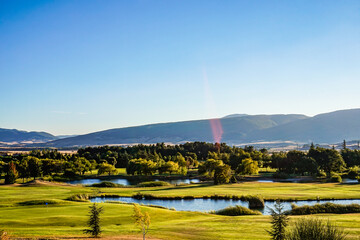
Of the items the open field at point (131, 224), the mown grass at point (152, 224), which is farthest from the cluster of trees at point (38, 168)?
the mown grass at point (152, 224)

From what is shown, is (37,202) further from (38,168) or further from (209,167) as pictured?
(209,167)

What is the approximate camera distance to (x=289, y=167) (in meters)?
121

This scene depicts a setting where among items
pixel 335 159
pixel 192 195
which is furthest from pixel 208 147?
pixel 192 195

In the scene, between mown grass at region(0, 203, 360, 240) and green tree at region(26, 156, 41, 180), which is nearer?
mown grass at region(0, 203, 360, 240)

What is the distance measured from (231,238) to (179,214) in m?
16.2

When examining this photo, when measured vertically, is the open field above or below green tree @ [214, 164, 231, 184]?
above

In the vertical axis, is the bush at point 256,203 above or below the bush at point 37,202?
below

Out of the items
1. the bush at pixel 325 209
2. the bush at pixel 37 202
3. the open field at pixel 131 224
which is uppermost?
the open field at pixel 131 224

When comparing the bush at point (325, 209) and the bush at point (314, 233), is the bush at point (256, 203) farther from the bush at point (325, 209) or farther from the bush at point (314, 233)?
the bush at point (314, 233)

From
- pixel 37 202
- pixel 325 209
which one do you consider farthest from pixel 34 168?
pixel 325 209

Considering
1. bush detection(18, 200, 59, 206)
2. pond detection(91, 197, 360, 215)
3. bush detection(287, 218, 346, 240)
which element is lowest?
pond detection(91, 197, 360, 215)

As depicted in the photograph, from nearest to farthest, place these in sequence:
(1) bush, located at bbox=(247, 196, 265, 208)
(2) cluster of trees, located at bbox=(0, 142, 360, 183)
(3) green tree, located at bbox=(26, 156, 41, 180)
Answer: (1) bush, located at bbox=(247, 196, 265, 208) < (2) cluster of trees, located at bbox=(0, 142, 360, 183) < (3) green tree, located at bbox=(26, 156, 41, 180)

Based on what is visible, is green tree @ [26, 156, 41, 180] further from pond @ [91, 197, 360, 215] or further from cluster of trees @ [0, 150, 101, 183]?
pond @ [91, 197, 360, 215]

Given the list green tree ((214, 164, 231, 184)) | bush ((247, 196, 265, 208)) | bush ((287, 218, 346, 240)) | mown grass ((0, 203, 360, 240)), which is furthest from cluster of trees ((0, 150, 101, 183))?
bush ((287, 218, 346, 240))
